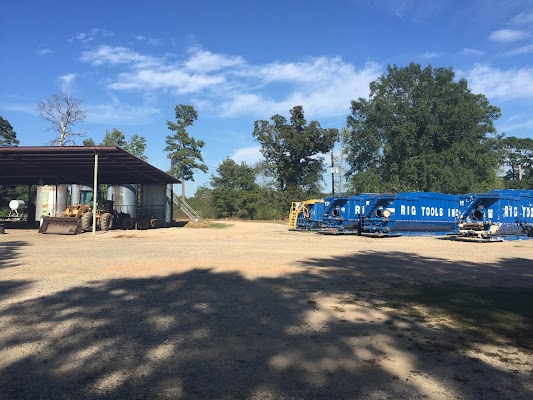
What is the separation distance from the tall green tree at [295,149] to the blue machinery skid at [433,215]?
3173 cm

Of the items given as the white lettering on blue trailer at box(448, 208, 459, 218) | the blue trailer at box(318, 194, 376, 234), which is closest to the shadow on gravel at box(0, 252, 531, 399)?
the blue trailer at box(318, 194, 376, 234)

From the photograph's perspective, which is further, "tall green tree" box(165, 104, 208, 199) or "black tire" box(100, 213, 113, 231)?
"tall green tree" box(165, 104, 208, 199)

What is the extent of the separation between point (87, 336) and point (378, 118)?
49659mm

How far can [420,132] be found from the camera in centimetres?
4969

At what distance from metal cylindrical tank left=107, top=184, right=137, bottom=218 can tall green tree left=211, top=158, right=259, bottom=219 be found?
2282cm

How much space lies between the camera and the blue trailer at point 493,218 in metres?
24.2

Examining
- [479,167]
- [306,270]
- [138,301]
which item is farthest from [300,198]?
[138,301]

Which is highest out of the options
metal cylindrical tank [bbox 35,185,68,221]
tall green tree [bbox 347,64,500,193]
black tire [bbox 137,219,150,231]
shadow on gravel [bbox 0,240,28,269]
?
tall green tree [bbox 347,64,500,193]

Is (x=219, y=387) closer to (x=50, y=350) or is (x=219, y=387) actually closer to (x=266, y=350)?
(x=266, y=350)

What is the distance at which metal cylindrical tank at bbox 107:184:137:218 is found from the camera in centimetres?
3738

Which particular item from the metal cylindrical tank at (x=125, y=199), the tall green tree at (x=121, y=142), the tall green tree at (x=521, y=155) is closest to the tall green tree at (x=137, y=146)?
the tall green tree at (x=121, y=142)

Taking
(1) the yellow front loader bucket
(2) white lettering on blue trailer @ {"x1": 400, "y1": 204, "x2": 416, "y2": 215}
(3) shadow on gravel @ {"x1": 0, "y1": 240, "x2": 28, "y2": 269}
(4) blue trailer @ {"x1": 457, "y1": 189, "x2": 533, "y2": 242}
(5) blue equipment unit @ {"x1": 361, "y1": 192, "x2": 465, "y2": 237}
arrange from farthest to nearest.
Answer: (1) the yellow front loader bucket → (2) white lettering on blue trailer @ {"x1": 400, "y1": 204, "x2": 416, "y2": 215} → (5) blue equipment unit @ {"x1": 361, "y1": 192, "x2": 465, "y2": 237} → (4) blue trailer @ {"x1": 457, "y1": 189, "x2": 533, "y2": 242} → (3) shadow on gravel @ {"x1": 0, "y1": 240, "x2": 28, "y2": 269}

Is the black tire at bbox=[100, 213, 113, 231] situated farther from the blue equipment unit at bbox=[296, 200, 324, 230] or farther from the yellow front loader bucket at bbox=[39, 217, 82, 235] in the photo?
the blue equipment unit at bbox=[296, 200, 324, 230]

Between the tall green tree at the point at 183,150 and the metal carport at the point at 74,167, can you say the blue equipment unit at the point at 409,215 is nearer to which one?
the metal carport at the point at 74,167
